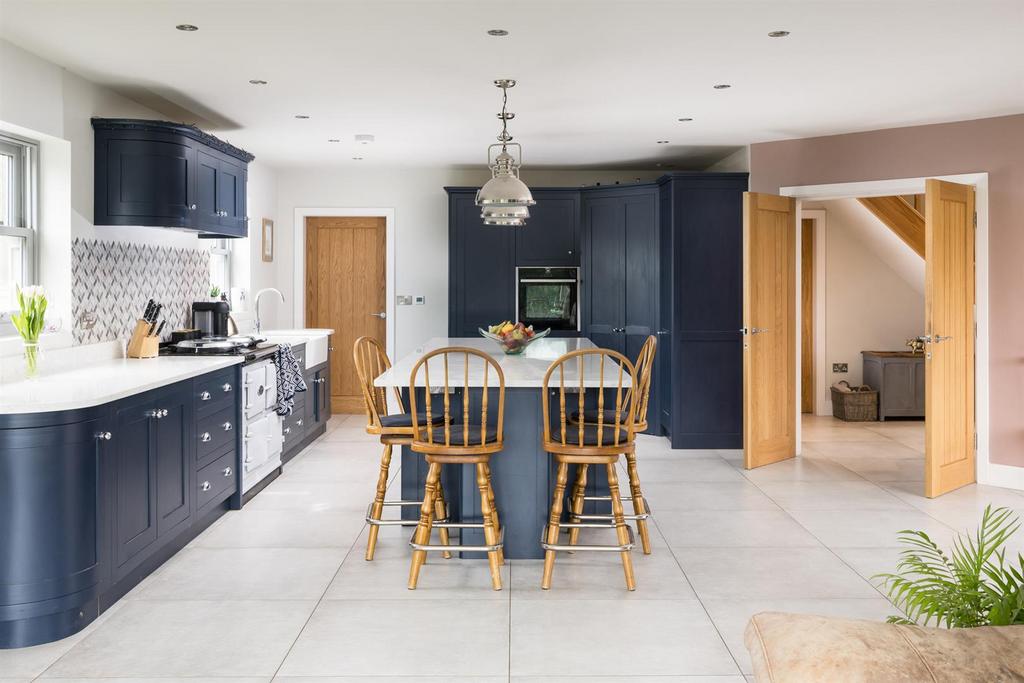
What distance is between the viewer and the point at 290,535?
4473 millimetres

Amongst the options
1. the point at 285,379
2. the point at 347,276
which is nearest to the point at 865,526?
the point at 285,379

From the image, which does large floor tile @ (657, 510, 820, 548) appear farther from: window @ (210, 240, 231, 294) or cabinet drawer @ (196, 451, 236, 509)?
window @ (210, 240, 231, 294)

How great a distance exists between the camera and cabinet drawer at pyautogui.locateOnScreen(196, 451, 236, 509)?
14.5 ft

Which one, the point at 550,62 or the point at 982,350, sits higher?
the point at 550,62

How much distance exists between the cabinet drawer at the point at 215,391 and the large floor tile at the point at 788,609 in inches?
104

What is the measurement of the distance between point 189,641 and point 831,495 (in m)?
3.87

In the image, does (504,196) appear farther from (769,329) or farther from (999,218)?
(999,218)

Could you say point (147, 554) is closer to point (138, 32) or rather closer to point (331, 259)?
point (138, 32)

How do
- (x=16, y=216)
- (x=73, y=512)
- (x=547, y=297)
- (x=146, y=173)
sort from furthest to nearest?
(x=547, y=297)
(x=146, y=173)
(x=16, y=216)
(x=73, y=512)

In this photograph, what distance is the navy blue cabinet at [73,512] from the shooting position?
2.98 meters

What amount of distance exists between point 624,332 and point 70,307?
4.58 m

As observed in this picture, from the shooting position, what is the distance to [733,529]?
15.0 ft

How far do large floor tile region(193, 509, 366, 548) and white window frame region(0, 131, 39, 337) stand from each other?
1458mm

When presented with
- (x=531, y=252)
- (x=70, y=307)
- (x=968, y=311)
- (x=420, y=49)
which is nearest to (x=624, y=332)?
(x=531, y=252)
